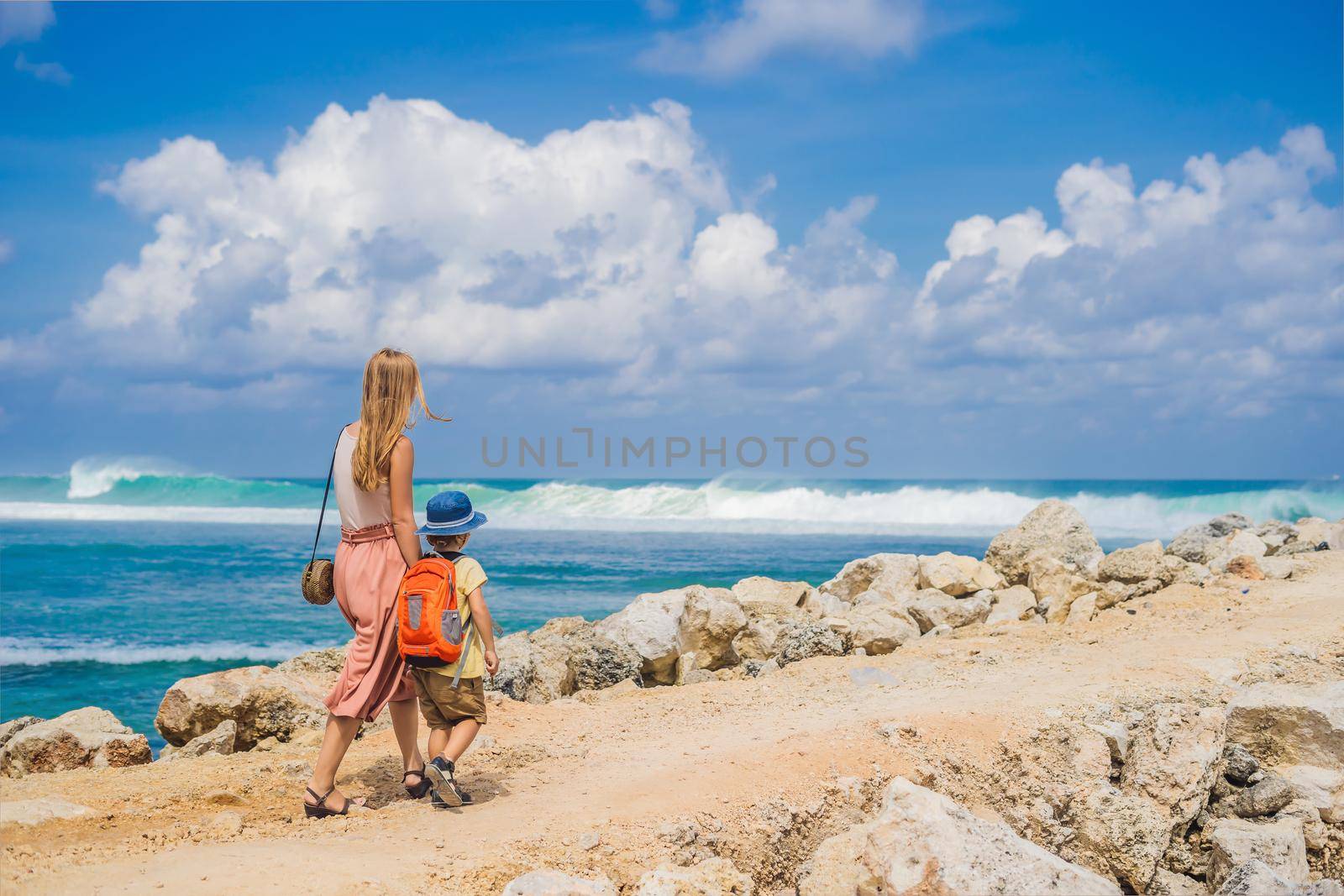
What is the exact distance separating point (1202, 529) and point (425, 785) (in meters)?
12.4

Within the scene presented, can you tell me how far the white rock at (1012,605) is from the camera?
31.0 ft

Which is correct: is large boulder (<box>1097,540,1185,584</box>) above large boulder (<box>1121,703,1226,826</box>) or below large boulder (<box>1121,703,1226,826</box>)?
above

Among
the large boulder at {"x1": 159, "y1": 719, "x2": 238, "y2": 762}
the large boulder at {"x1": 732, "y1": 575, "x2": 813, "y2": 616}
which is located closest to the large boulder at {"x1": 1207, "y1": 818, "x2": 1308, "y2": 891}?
the large boulder at {"x1": 159, "y1": 719, "x2": 238, "y2": 762}

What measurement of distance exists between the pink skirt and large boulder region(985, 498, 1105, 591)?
834cm

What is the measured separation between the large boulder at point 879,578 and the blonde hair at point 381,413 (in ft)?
24.6

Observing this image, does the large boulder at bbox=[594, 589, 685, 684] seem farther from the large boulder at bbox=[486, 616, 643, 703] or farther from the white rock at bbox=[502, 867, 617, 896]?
the white rock at bbox=[502, 867, 617, 896]

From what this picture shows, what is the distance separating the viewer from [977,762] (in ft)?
17.1

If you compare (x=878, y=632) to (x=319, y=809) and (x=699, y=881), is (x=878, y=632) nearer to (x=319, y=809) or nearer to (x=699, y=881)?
(x=699, y=881)

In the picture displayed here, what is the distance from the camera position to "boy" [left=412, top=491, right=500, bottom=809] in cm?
436

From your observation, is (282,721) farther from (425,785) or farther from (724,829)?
(724,829)

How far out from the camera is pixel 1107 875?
4754 millimetres

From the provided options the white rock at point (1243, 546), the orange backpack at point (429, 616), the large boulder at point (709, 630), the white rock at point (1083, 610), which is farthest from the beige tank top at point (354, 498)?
the white rock at point (1243, 546)

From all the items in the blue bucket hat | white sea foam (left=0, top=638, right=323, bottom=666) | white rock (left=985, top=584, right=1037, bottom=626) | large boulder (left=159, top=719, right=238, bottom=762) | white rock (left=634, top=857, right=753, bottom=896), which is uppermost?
the blue bucket hat

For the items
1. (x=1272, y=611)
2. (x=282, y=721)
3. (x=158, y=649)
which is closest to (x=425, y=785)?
(x=282, y=721)
